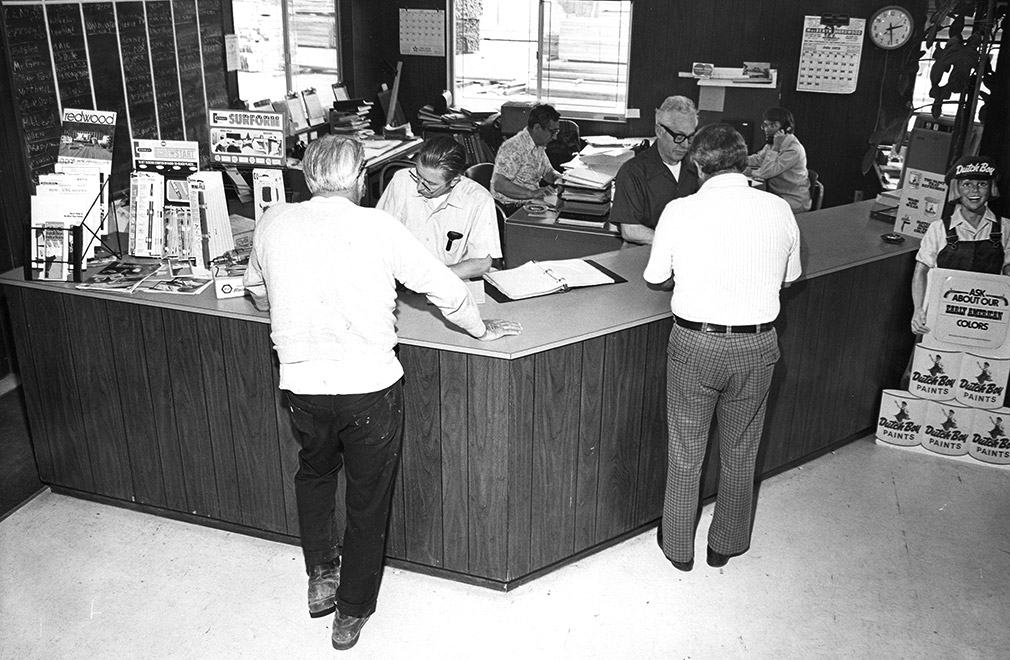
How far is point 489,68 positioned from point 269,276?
22.2 ft

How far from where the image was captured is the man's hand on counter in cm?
319

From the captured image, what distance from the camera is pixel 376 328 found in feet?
9.16

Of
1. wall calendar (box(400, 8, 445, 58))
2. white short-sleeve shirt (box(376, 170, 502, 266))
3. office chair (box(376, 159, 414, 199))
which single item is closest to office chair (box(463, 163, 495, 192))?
office chair (box(376, 159, 414, 199))

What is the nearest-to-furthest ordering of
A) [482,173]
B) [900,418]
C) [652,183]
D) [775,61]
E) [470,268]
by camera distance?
[470,268], [652,183], [900,418], [482,173], [775,61]

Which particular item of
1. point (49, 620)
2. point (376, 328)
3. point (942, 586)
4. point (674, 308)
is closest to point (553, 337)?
point (674, 308)

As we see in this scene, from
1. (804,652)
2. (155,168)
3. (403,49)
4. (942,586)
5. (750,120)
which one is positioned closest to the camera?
(804,652)

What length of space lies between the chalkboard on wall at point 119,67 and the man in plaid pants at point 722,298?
3390 millimetres

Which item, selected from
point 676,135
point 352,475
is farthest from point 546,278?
point 352,475

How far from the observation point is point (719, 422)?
3424mm

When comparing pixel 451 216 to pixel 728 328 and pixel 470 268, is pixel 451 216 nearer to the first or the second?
pixel 470 268

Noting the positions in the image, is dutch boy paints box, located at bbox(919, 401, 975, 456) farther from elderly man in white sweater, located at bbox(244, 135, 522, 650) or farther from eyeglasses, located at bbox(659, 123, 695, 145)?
elderly man in white sweater, located at bbox(244, 135, 522, 650)

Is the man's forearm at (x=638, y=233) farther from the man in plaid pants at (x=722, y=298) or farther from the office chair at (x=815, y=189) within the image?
the office chair at (x=815, y=189)

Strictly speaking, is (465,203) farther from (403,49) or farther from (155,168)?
(403,49)

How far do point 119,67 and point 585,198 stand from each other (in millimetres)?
2829
